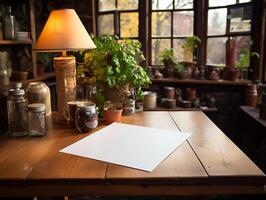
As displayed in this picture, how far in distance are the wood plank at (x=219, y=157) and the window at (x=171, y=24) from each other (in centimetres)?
194

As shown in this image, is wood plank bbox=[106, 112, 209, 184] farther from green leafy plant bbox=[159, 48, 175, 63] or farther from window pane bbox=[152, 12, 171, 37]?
window pane bbox=[152, 12, 171, 37]

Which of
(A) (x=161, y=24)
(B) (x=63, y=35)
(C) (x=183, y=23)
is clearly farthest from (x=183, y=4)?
(B) (x=63, y=35)

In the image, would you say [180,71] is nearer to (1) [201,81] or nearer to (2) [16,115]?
(1) [201,81]

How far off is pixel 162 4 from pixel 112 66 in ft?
6.50

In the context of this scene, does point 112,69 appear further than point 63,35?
Yes

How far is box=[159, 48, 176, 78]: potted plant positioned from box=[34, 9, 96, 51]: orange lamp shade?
6.00 ft

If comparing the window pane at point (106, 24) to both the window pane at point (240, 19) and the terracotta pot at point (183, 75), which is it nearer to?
the terracotta pot at point (183, 75)

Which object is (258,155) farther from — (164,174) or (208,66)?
(164,174)

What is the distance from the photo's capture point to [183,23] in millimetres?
3166

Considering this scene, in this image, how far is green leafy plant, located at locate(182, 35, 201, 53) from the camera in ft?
9.86

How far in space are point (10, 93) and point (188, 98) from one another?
7.03ft

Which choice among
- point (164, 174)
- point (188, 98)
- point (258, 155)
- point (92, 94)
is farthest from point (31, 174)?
point (188, 98)

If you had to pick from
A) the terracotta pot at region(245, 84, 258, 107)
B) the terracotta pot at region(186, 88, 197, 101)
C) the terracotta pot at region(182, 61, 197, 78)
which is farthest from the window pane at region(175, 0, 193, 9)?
the terracotta pot at region(245, 84, 258, 107)

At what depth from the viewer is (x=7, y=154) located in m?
1.03
